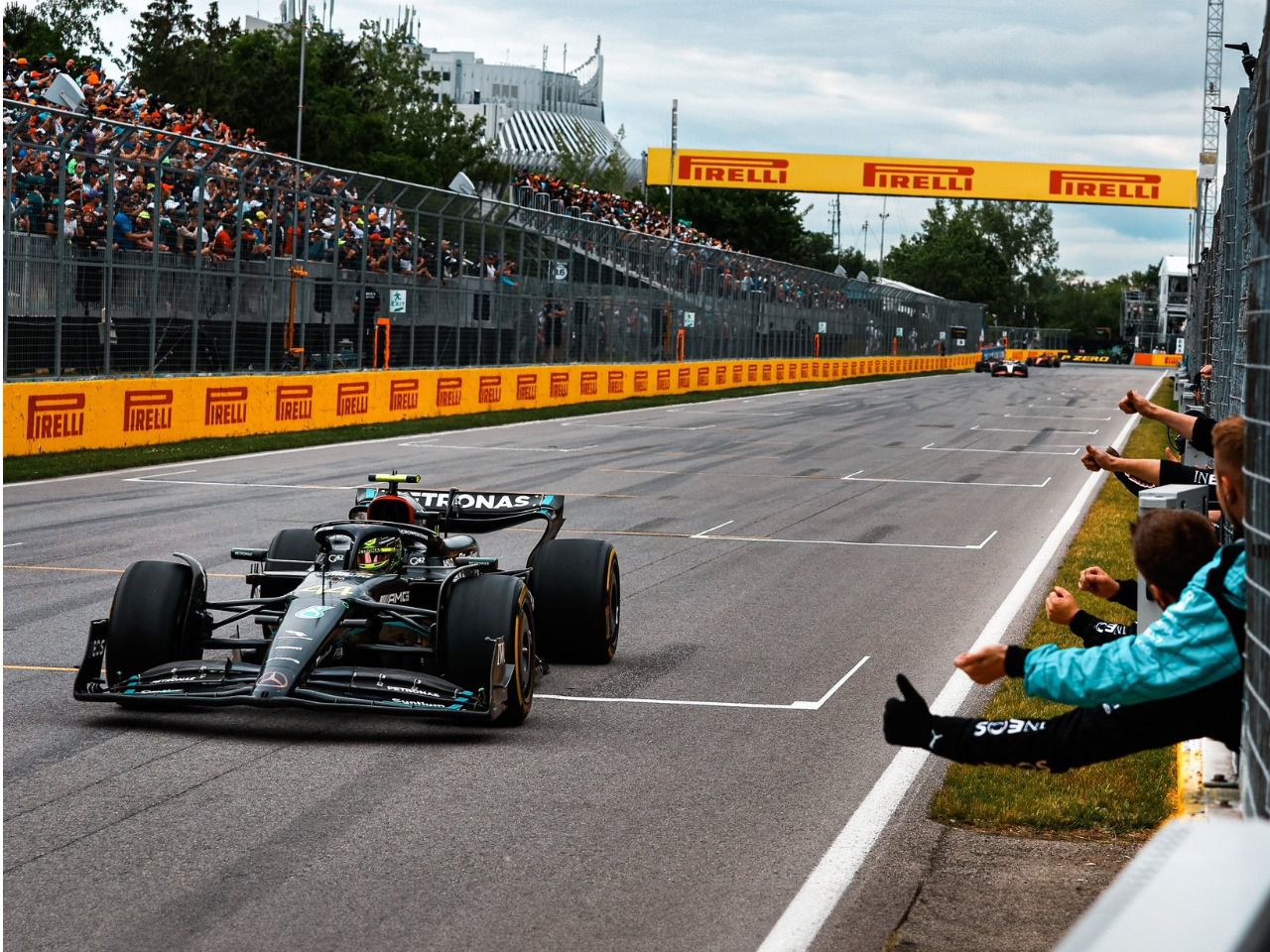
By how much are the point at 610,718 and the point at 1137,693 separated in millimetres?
3653

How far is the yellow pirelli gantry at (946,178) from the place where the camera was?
65.8m

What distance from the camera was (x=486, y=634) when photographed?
7027mm

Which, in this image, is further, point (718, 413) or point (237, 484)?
point (718, 413)

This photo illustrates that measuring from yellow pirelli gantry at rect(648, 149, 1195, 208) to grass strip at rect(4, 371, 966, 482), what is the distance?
3085 centimetres

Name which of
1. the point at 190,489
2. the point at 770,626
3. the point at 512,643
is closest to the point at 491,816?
the point at 512,643

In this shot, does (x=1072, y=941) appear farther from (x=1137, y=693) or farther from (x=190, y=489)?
(x=190, y=489)

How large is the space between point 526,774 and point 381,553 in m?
1.65

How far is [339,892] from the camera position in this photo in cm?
511

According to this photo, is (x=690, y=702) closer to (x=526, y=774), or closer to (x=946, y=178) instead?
(x=526, y=774)

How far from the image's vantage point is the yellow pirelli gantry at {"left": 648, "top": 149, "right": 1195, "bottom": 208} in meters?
65.8

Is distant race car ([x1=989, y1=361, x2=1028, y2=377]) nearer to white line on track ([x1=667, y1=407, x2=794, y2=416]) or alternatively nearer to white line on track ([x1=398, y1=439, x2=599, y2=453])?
white line on track ([x1=667, y1=407, x2=794, y2=416])

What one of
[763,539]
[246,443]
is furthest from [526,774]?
[246,443]

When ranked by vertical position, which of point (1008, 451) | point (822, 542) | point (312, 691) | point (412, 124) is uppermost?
point (412, 124)

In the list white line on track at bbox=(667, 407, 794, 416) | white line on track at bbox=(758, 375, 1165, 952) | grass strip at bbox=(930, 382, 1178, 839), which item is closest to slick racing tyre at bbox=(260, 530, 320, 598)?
white line on track at bbox=(758, 375, 1165, 952)
